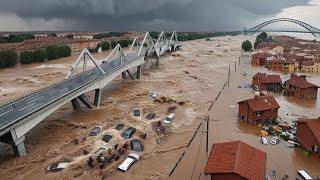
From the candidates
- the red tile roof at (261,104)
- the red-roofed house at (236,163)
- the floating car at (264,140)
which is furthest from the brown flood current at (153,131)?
the red-roofed house at (236,163)

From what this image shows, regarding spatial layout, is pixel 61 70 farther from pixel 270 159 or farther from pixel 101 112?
pixel 270 159

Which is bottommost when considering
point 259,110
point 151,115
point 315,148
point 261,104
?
point 315,148

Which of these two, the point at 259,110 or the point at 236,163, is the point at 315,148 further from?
the point at 236,163

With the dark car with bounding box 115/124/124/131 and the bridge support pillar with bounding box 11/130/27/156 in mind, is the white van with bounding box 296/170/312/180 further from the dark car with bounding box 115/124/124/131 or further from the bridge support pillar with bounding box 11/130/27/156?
the bridge support pillar with bounding box 11/130/27/156

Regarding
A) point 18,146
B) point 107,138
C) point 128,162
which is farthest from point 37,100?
point 128,162

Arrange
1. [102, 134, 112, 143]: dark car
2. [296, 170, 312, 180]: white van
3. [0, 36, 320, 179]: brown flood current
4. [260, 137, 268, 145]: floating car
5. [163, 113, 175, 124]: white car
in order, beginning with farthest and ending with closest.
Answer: [163, 113, 175, 124]: white car
[260, 137, 268, 145]: floating car
[102, 134, 112, 143]: dark car
[0, 36, 320, 179]: brown flood current
[296, 170, 312, 180]: white van

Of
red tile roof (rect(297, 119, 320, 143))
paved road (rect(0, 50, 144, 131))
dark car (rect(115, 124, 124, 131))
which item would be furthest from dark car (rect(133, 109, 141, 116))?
red tile roof (rect(297, 119, 320, 143))

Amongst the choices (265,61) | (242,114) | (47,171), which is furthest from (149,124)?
(265,61)
